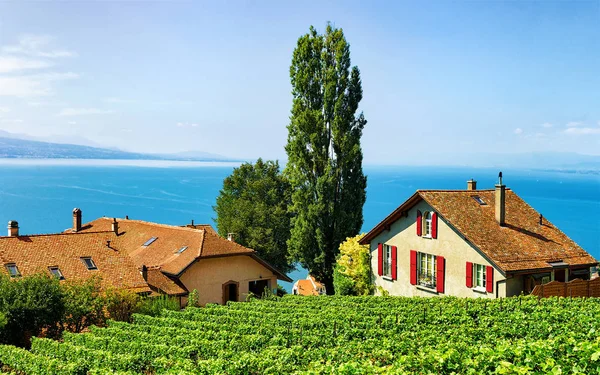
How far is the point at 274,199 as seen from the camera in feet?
160

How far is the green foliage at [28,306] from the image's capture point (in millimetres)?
19344

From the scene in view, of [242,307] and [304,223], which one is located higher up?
[304,223]

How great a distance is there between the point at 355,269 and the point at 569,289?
1247 centimetres

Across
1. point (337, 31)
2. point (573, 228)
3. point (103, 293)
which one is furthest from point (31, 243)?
point (573, 228)

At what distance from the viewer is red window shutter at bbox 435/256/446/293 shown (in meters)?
25.0

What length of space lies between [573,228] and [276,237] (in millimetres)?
101914

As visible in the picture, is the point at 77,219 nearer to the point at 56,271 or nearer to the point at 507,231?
the point at 56,271

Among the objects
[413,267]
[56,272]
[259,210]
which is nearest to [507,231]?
[413,267]

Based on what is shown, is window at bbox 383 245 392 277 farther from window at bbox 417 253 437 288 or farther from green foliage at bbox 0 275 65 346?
green foliage at bbox 0 275 65 346

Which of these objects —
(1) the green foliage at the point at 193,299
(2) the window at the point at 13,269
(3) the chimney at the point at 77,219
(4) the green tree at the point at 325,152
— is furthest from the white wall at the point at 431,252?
(3) the chimney at the point at 77,219

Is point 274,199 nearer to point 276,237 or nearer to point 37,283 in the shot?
point 276,237

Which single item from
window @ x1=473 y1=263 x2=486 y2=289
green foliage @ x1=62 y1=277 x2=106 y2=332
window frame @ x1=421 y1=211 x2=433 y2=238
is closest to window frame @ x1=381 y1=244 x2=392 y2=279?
window frame @ x1=421 y1=211 x2=433 y2=238

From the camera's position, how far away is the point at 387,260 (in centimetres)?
2878

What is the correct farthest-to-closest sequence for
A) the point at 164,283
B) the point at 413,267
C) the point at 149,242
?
the point at 149,242
the point at 164,283
the point at 413,267
